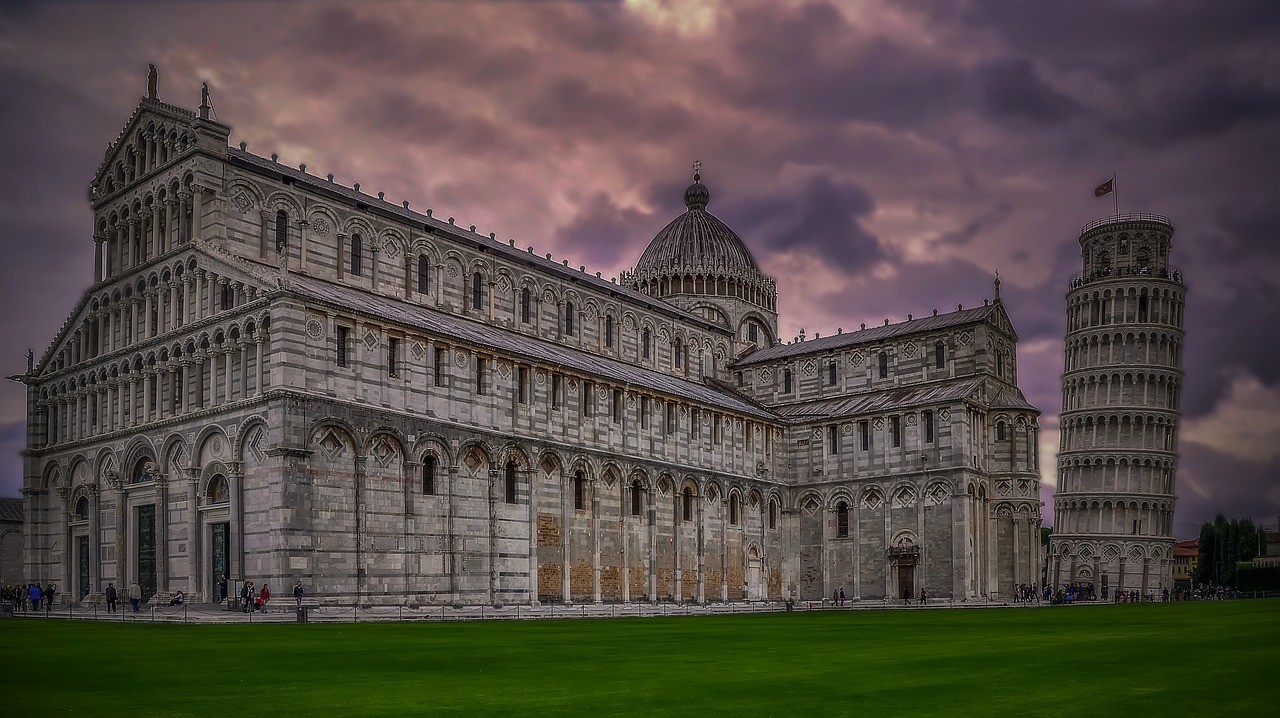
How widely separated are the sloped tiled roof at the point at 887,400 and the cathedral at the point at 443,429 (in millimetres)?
273

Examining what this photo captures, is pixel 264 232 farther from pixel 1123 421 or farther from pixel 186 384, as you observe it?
pixel 1123 421

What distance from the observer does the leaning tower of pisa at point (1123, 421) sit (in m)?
104

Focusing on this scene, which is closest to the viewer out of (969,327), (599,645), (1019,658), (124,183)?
(1019,658)

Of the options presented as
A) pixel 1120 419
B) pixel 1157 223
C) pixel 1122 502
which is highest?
pixel 1157 223

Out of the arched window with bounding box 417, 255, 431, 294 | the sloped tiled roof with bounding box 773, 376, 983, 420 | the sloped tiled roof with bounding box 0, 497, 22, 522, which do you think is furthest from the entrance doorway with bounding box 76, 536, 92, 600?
the sloped tiled roof with bounding box 773, 376, 983, 420

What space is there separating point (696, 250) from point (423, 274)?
37.1m

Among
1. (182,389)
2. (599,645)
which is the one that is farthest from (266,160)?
(599,645)

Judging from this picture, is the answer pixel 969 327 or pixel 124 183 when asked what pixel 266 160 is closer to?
pixel 124 183

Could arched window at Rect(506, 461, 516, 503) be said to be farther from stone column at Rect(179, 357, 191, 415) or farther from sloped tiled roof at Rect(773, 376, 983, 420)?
sloped tiled roof at Rect(773, 376, 983, 420)

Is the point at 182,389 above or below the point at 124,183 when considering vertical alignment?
below

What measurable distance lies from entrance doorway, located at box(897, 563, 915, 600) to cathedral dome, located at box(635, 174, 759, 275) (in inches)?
1256

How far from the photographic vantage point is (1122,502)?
104312mm

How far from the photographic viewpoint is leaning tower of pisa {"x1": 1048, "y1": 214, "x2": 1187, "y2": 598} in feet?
341

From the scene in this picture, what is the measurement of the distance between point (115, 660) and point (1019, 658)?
56.3 ft
